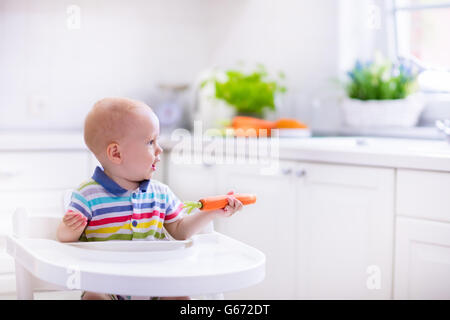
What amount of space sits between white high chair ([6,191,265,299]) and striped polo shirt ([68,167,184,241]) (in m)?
0.06

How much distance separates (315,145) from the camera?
203 cm

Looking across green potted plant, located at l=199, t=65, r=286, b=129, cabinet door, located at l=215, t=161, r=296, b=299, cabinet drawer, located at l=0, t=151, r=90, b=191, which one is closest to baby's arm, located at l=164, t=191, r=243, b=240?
cabinet door, located at l=215, t=161, r=296, b=299

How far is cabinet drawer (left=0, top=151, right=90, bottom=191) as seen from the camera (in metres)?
2.32

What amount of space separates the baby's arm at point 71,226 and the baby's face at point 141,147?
142 millimetres

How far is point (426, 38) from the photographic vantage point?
263 centimetres

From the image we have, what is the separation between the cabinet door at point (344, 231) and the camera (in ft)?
5.87

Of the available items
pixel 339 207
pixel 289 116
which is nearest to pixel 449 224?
pixel 339 207

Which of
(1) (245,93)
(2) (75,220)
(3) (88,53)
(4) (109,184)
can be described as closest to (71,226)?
(2) (75,220)

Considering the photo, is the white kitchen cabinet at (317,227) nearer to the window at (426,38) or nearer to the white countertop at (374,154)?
the white countertop at (374,154)

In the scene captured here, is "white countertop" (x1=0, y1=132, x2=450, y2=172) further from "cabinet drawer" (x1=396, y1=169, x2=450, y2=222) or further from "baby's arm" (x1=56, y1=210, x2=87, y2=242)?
"baby's arm" (x1=56, y1=210, x2=87, y2=242)

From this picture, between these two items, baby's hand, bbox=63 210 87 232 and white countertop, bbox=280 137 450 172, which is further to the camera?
white countertop, bbox=280 137 450 172

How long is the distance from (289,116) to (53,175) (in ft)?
3.62

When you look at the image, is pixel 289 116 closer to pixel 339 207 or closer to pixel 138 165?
pixel 339 207

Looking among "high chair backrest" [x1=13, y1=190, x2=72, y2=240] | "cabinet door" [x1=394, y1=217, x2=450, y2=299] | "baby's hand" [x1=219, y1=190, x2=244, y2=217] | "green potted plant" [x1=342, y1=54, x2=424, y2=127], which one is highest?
"green potted plant" [x1=342, y1=54, x2=424, y2=127]
